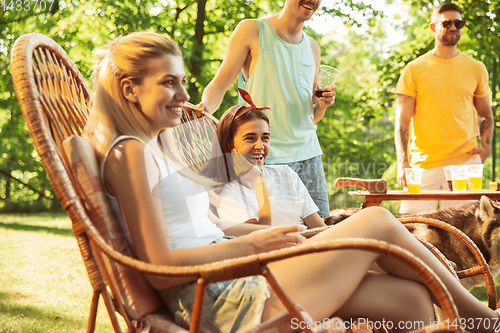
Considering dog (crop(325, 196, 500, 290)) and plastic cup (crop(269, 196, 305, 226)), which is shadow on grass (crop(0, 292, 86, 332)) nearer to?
dog (crop(325, 196, 500, 290))

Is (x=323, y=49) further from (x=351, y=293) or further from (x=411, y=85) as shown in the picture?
(x=351, y=293)

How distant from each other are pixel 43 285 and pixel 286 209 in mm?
3421

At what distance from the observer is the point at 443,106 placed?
12.0 ft

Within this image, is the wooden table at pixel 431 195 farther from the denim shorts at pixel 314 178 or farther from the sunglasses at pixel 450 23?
the sunglasses at pixel 450 23

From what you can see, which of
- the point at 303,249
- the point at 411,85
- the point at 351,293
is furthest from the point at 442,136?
the point at 303,249

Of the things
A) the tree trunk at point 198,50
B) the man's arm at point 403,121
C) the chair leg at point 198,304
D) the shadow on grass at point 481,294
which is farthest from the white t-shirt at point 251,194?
the tree trunk at point 198,50

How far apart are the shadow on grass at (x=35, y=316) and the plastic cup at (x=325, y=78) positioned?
2.17m

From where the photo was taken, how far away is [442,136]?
361 cm

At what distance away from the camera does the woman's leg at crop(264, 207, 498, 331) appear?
48.6 inches

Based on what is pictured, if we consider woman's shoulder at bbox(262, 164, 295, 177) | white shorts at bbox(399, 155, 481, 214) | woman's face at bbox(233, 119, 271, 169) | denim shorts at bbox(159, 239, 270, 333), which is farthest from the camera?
Result: white shorts at bbox(399, 155, 481, 214)

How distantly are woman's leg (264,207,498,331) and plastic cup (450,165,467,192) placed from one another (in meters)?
1.74

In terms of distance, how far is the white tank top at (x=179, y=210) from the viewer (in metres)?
1.30

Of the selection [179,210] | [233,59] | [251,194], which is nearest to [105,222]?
[179,210]

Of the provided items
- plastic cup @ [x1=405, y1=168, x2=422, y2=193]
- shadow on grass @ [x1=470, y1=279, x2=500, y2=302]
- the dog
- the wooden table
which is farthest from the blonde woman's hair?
shadow on grass @ [x1=470, y1=279, x2=500, y2=302]
